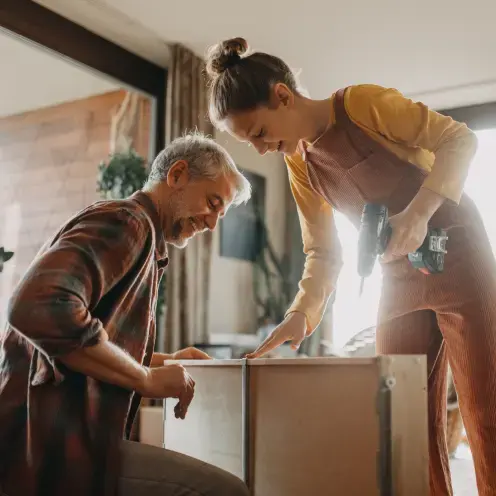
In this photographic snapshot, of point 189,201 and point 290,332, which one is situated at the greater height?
point 189,201

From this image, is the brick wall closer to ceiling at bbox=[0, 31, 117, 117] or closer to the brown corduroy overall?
ceiling at bbox=[0, 31, 117, 117]


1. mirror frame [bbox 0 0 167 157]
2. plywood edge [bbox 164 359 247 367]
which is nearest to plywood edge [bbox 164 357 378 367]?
plywood edge [bbox 164 359 247 367]

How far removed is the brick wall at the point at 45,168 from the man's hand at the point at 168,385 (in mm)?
1638

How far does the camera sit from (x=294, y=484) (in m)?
1.08

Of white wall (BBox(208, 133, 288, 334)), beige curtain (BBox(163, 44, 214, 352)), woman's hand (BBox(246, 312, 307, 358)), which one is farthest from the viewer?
white wall (BBox(208, 133, 288, 334))

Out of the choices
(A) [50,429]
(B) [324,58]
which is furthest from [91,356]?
(B) [324,58]

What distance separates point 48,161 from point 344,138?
2.03 metres

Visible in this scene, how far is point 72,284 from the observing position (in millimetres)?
878

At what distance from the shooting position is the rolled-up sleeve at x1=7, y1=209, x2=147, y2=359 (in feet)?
2.81

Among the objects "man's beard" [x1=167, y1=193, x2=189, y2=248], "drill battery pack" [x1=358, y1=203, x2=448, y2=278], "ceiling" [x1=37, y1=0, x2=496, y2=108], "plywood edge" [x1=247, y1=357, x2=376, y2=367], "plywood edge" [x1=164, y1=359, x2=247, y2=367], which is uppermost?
"ceiling" [x1=37, y1=0, x2=496, y2=108]

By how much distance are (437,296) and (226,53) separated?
63 centimetres

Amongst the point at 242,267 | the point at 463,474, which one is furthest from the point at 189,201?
the point at 242,267

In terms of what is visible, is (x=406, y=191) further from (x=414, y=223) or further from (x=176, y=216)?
(x=176, y=216)

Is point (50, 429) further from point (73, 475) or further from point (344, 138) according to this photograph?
point (344, 138)
